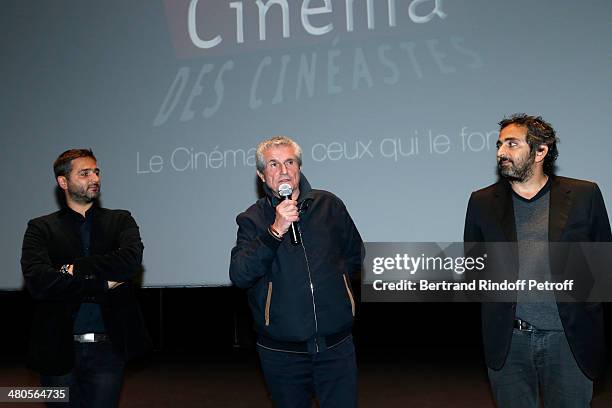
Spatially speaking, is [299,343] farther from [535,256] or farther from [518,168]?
[518,168]

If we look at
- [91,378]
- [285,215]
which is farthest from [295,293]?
[91,378]

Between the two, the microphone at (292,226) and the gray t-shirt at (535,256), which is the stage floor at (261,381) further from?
the microphone at (292,226)

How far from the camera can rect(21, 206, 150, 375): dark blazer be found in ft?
7.78

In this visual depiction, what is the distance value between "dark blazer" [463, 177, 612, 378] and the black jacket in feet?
1.78

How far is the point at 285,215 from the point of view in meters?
1.99

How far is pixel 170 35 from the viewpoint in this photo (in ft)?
13.6

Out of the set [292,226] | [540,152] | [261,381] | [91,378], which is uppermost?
[540,152]

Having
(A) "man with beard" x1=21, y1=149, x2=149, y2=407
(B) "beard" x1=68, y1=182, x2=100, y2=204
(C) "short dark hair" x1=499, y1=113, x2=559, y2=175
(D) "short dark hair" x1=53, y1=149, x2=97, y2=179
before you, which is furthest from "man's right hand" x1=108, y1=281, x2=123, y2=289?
(C) "short dark hair" x1=499, y1=113, x2=559, y2=175

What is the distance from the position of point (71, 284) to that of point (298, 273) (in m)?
0.96

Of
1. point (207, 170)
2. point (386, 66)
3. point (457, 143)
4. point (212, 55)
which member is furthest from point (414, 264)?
point (212, 55)

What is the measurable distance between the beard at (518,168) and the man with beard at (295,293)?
2.30 ft

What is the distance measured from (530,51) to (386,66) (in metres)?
0.84

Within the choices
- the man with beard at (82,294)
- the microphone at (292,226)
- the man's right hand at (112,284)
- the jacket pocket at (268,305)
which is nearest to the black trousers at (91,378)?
the man with beard at (82,294)

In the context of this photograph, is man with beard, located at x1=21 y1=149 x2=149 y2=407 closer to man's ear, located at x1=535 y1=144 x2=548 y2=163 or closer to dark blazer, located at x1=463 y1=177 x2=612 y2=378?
dark blazer, located at x1=463 y1=177 x2=612 y2=378
